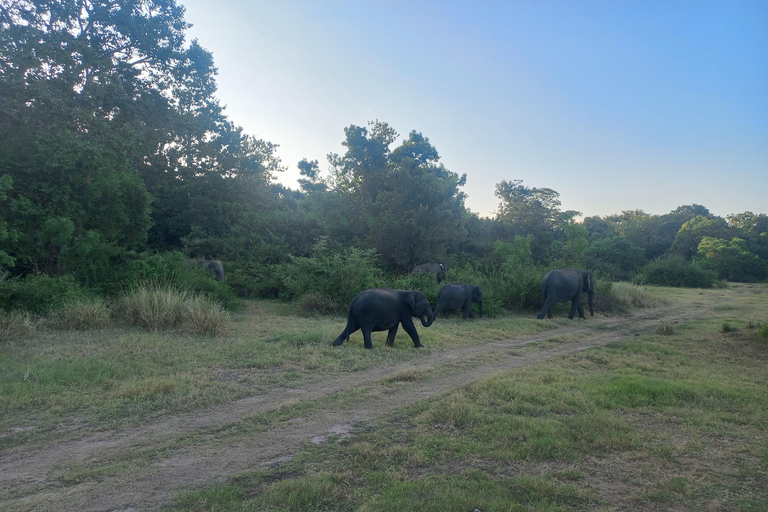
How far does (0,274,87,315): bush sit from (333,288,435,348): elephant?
6756 millimetres

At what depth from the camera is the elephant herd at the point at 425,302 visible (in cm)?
953

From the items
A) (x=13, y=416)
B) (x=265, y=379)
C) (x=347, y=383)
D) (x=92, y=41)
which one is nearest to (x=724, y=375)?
(x=347, y=383)

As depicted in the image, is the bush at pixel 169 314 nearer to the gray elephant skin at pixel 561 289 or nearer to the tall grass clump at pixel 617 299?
the gray elephant skin at pixel 561 289

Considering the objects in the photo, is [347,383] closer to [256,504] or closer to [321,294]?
[256,504]

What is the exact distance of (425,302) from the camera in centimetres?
1027

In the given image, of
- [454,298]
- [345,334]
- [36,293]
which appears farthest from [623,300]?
[36,293]

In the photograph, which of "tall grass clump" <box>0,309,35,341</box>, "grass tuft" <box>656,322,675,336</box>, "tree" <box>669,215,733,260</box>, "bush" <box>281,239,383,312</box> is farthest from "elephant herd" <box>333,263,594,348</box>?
"tree" <box>669,215,733,260</box>

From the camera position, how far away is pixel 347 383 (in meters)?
7.08

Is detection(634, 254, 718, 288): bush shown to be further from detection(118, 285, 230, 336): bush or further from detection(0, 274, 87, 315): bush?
detection(0, 274, 87, 315): bush

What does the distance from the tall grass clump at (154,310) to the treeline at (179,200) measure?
198 centimetres

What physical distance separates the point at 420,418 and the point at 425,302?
194 inches

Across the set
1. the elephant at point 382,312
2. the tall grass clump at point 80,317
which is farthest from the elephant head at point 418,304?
the tall grass clump at point 80,317

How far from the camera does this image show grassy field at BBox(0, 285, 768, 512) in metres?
3.70

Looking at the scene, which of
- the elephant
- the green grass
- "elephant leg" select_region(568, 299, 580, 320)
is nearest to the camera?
the green grass
